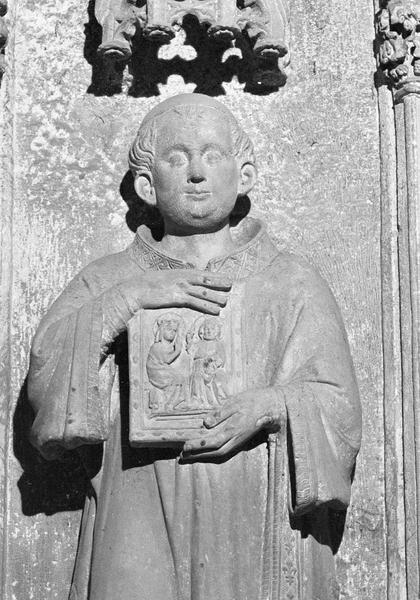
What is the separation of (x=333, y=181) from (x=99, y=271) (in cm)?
126

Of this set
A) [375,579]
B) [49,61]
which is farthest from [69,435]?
[49,61]

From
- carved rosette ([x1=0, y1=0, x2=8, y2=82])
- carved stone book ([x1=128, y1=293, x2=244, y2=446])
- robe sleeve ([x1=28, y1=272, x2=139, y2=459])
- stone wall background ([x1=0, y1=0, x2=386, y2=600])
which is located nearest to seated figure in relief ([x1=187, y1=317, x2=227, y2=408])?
carved stone book ([x1=128, y1=293, x2=244, y2=446])

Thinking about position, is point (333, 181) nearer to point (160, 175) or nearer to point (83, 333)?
point (160, 175)

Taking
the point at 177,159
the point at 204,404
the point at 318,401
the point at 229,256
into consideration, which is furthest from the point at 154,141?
the point at 318,401

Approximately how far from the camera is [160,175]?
8.09 meters

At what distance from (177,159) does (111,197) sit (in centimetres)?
78

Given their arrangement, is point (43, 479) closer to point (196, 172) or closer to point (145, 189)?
point (145, 189)

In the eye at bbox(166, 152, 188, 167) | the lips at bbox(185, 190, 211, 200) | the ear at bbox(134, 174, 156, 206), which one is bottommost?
the lips at bbox(185, 190, 211, 200)

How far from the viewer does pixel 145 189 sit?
8.20m

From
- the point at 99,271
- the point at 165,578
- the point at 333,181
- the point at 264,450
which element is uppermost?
the point at 333,181

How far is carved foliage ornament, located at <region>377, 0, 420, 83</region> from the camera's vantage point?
8492mm

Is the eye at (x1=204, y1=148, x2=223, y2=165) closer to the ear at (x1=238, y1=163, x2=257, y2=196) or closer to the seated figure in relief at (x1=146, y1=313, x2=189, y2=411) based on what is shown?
the ear at (x1=238, y1=163, x2=257, y2=196)

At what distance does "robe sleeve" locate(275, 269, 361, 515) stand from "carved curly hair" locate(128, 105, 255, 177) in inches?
25.1

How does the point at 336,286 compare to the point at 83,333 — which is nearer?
the point at 83,333
